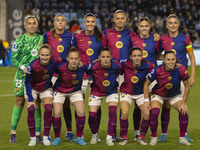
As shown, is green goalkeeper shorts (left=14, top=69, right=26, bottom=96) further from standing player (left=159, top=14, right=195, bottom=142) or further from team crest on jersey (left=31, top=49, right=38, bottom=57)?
standing player (left=159, top=14, right=195, bottom=142)

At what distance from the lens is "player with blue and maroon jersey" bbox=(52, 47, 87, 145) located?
6.37 meters

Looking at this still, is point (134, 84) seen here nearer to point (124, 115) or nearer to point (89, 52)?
point (124, 115)

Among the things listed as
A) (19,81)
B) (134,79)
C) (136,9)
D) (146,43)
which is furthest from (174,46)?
(136,9)

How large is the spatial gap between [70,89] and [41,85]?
418 mm

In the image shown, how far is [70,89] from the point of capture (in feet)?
21.3

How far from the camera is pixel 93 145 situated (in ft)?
20.7

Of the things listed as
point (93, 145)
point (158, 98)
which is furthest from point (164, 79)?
point (93, 145)

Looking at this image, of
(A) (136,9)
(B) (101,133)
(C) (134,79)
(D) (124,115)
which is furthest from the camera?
(A) (136,9)

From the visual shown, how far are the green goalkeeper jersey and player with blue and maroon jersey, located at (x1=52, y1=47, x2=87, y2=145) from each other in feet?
1.40

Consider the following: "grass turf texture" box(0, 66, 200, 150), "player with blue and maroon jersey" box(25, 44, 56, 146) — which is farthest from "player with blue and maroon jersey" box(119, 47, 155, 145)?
"player with blue and maroon jersey" box(25, 44, 56, 146)

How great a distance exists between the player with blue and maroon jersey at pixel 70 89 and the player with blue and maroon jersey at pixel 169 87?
94 centimetres

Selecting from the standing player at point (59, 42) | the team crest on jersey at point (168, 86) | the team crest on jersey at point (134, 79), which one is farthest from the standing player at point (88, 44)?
the team crest on jersey at point (168, 86)

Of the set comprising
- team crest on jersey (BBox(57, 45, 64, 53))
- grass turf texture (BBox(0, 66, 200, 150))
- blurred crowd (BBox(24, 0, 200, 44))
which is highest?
blurred crowd (BBox(24, 0, 200, 44))

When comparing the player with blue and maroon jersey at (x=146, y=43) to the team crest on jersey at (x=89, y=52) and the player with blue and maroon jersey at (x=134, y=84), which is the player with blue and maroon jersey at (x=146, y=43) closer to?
the player with blue and maroon jersey at (x=134, y=84)
